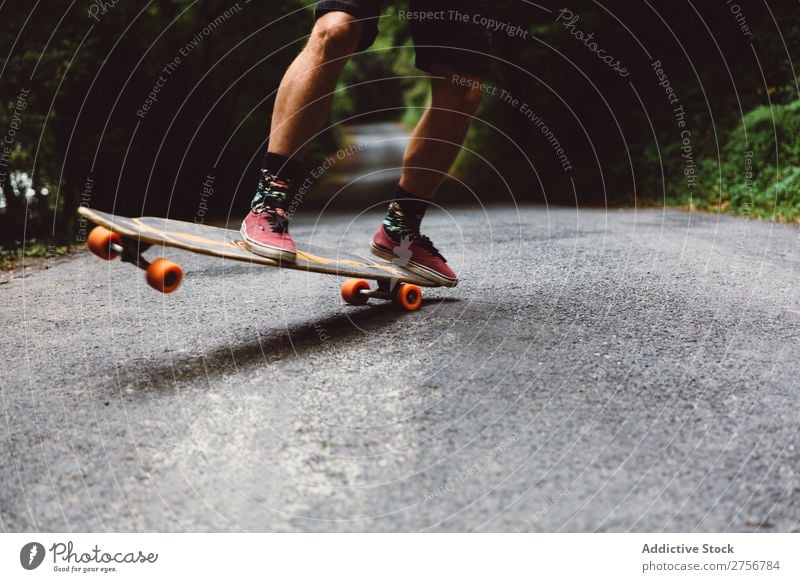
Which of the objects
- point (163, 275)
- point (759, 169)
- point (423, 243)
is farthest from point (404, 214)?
point (759, 169)

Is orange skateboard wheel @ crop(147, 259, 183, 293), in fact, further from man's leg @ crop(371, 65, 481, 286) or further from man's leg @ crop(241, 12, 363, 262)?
man's leg @ crop(371, 65, 481, 286)

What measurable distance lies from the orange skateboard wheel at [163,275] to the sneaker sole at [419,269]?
1018 mm

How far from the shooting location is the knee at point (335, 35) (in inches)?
79.5

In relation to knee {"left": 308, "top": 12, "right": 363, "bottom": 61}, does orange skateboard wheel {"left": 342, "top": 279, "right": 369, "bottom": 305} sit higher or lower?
lower

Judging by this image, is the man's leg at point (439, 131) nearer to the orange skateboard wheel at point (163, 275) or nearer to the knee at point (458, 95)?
the knee at point (458, 95)

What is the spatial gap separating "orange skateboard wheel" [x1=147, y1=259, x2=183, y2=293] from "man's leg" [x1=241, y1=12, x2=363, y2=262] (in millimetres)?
372

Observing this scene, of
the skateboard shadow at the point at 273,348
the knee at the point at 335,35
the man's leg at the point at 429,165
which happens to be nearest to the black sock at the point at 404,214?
the man's leg at the point at 429,165

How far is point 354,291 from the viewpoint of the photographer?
243 centimetres

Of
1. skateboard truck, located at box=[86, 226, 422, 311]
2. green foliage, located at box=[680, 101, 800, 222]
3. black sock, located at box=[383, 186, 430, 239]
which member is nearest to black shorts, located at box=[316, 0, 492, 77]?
black sock, located at box=[383, 186, 430, 239]

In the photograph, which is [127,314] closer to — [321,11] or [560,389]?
[321,11]

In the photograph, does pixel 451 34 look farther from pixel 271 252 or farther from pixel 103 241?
pixel 103 241

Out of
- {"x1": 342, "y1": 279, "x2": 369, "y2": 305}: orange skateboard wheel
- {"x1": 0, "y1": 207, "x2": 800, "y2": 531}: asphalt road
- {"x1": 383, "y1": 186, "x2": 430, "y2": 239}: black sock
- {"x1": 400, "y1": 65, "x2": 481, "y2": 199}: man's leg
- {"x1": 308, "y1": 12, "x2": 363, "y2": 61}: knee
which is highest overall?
{"x1": 308, "y1": 12, "x2": 363, "y2": 61}: knee

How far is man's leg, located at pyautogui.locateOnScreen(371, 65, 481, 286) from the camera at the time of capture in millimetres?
2320

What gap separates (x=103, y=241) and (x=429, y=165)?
4.02ft
